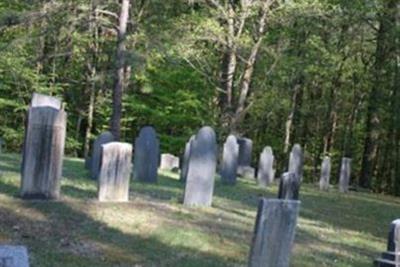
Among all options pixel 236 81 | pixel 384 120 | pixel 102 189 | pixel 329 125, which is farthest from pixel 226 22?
pixel 102 189

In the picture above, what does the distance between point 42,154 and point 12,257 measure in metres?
7.07

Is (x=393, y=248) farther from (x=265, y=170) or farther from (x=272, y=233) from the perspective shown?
(x=265, y=170)

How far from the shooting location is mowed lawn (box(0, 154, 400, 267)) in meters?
7.84

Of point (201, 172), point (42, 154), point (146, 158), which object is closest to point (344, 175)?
point (146, 158)

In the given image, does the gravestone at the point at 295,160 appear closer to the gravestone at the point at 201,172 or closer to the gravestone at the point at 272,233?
the gravestone at the point at 201,172

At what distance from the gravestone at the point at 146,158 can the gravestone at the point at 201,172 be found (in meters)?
3.32

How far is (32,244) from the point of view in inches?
→ 306

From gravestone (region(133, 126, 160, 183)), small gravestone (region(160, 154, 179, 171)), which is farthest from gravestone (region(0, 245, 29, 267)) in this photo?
small gravestone (region(160, 154, 179, 171))

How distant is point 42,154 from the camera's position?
1041cm

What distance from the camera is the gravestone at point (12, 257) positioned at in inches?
137

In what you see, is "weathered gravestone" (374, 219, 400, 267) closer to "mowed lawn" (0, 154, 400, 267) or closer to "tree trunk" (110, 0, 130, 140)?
"mowed lawn" (0, 154, 400, 267)

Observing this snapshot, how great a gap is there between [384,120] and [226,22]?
468 inches

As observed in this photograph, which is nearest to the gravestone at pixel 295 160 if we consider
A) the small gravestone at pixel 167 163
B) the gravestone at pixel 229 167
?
the gravestone at pixel 229 167

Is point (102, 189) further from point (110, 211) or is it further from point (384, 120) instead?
point (384, 120)
